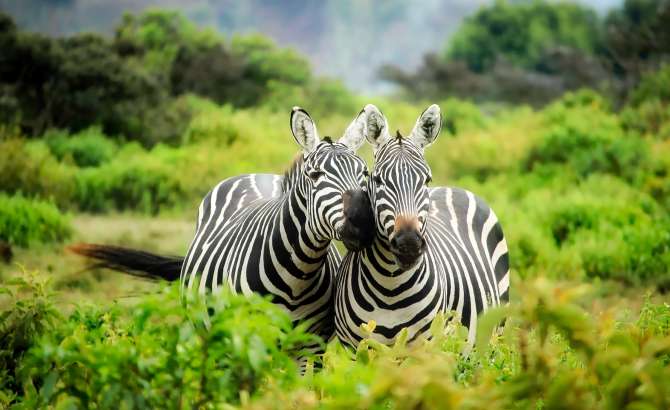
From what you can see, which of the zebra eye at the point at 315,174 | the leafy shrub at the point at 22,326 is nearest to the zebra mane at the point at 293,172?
the zebra eye at the point at 315,174

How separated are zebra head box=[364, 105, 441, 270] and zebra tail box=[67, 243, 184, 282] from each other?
217 cm

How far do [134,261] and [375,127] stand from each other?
2395 millimetres

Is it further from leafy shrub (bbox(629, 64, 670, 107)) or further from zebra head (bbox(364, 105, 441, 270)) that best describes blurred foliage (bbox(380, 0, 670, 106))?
zebra head (bbox(364, 105, 441, 270))

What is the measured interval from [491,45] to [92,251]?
4052 cm

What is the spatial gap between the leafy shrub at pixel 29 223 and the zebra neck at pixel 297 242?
521 centimetres

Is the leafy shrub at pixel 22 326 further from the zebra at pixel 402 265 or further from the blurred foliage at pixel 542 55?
the blurred foliage at pixel 542 55

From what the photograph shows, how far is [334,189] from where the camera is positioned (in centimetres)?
371

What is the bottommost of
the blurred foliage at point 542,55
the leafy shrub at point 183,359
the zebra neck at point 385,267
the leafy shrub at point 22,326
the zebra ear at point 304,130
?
the leafy shrub at point 22,326

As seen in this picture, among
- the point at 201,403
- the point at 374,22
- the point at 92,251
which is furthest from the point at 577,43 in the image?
the point at 374,22

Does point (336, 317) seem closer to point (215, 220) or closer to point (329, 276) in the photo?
point (329, 276)

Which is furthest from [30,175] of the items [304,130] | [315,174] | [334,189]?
[334,189]

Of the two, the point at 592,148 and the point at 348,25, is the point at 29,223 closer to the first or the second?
the point at 592,148

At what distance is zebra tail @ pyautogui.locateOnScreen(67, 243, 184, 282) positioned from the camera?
5625 mm

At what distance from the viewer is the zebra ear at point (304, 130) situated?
13.3 ft
